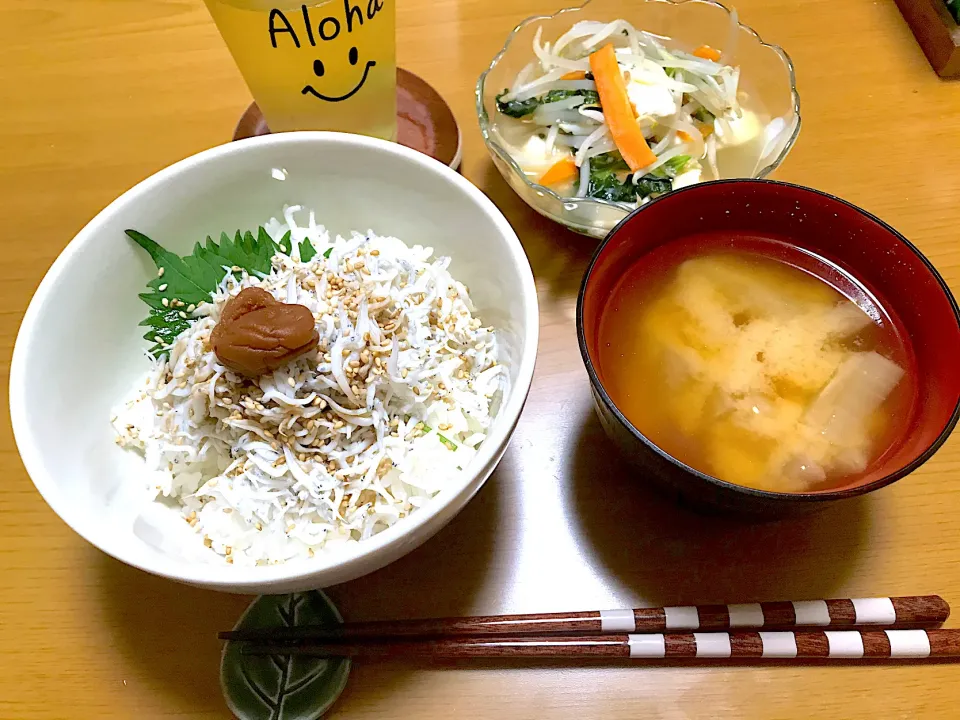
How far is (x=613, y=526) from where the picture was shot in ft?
3.34

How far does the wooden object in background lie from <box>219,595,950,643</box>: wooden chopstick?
1122 millimetres

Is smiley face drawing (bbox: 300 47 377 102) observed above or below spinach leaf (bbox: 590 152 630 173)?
above

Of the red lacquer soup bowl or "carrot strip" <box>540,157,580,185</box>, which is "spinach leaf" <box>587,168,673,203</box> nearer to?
"carrot strip" <box>540,157,580,185</box>

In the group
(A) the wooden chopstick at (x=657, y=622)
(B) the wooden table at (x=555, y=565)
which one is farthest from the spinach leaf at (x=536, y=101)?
(A) the wooden chopstick at (x=657, y=622)

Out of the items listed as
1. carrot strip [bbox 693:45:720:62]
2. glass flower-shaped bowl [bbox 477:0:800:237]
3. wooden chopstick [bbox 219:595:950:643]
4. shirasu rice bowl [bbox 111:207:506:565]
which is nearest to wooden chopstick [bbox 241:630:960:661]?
wooden chopstick [bbox 219:595:950:643]

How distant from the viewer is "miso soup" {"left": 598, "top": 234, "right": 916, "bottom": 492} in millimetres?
923

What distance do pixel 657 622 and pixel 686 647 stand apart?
0.15ft

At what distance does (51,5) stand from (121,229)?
103 cm

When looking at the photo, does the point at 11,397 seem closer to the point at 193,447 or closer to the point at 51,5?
the point at 193,447

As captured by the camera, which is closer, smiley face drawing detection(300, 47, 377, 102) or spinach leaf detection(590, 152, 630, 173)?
smiley face drawing detection(300, 47, 377, 102)

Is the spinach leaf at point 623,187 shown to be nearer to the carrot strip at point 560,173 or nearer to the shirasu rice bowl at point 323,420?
the carrot strip at point 560,173

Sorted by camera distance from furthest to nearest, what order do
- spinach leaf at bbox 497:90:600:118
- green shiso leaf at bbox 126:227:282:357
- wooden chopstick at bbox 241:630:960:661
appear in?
spinach leaf at bbox 497:90:600:118 → green shiso leaf at bbox 126:227:282:357 → wooden chopstick at bbox 241:630:960:661

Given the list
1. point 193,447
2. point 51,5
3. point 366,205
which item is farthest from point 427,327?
point 51,5

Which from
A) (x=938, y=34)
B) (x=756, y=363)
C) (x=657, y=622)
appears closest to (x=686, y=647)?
(x=657, y=622)
